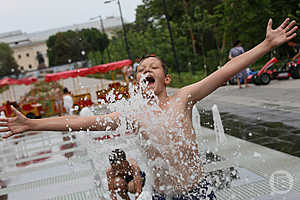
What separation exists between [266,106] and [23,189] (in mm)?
6413

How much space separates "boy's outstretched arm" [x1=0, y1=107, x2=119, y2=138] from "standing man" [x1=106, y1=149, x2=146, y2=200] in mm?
878

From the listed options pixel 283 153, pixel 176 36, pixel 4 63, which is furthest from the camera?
pixel 4 63

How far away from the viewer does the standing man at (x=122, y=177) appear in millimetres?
3301

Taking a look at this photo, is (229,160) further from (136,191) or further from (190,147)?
(190,147)

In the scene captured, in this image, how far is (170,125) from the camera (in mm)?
2299

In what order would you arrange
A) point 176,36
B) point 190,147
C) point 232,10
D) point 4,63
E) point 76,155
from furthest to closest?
1. point 4,63
2. point 176,36
3. point 232,10
4. point 76,155
5. point 190,147

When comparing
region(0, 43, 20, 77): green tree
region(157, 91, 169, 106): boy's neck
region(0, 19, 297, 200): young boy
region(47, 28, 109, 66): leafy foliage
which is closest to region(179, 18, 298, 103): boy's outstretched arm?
region(0, 19, 297, 200): young boy

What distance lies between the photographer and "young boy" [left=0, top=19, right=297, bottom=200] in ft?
7.50

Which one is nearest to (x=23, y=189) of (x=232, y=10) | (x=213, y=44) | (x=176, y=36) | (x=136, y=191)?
(x=136, y=191)

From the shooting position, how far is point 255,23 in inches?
851
